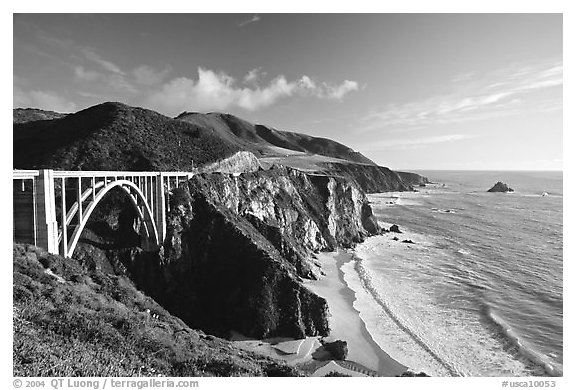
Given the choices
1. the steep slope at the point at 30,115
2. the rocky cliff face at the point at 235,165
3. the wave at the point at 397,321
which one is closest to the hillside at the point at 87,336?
the wave at the point at 397,321

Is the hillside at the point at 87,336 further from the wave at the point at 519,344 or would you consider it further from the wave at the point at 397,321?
the wave at the point at 519,344

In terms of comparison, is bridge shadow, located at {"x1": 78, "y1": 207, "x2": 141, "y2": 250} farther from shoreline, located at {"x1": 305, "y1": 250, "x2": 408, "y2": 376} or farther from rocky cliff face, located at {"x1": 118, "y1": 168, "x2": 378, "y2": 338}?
shoreline, located at {"x1": 305, "y1": 250, "x2": 408, "y2": 376}

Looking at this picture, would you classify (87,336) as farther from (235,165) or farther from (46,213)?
(235,165)

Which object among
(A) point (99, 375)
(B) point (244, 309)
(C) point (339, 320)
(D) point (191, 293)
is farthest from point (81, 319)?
(C) point (339, 320)

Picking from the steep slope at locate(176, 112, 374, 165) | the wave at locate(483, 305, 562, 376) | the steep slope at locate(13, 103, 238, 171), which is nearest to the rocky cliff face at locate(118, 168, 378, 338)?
the steep slope at locate(13, 103, 238, 171)

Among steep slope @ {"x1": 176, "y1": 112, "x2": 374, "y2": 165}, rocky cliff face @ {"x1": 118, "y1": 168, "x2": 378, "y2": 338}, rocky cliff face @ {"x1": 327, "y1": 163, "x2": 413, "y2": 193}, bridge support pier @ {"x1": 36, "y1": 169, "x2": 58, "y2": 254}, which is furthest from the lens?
steep slope @ {"x1": 176, "y1": 112, "x2": 374, "y2": 165}

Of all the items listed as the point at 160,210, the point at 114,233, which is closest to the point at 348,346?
the point at 160,210

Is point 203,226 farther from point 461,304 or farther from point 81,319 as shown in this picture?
point 461,304
